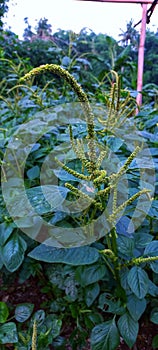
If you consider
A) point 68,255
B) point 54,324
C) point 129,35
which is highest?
point 129,35

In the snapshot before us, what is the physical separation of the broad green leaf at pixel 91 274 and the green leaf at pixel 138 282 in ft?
0.21

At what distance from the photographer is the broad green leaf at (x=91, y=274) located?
625 millimetres

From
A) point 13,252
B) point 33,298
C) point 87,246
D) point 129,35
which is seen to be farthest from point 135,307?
point 129,35

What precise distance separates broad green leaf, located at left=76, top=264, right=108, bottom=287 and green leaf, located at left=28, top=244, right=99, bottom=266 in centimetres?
5

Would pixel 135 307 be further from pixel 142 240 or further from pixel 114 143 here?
pixel 114 143

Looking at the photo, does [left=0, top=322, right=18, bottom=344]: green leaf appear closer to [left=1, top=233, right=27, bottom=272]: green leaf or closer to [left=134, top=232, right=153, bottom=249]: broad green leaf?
[left=1, top=233, right=27, bottom=272]: green leaf

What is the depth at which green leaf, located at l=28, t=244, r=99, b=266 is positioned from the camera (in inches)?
23.1

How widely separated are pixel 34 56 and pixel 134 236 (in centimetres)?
475

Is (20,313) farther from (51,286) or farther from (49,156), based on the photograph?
(49,156)

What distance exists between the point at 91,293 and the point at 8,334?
7.8 inches

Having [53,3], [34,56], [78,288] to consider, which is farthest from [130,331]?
[34,56]

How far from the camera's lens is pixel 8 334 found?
0.69 m

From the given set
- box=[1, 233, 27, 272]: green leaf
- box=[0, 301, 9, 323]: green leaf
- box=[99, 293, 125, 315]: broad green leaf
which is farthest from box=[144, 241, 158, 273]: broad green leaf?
box=[0, 301, 9, 323]: green leaf

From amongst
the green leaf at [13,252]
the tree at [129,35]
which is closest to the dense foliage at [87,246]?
the green leaf at [13,252]
